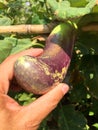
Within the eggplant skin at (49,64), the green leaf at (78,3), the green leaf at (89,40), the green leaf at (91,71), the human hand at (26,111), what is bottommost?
the green leaf at (91,71)

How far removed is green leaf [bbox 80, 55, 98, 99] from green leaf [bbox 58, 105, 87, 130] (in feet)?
0.68

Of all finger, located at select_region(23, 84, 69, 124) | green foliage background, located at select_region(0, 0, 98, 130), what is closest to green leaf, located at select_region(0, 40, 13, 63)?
green foliage background, located at select_region(0, 0, 98, 130)

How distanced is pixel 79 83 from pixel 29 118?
73 centimetres

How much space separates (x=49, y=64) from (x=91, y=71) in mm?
442

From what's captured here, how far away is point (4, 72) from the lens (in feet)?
4.26

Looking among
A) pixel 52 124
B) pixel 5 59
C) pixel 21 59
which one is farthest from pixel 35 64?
pixel 52 124

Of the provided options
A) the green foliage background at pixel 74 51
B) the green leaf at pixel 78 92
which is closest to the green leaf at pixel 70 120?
the green foliage background at pixel 74 51

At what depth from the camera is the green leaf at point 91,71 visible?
5.11ft

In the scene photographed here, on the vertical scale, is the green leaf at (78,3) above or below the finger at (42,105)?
above

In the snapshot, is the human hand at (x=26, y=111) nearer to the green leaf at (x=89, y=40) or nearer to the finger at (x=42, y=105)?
the finger at (x=42, y=105)

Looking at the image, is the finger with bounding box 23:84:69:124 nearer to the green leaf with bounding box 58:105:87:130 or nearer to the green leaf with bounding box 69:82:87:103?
the green leaf with bounding box 58:105:87:130

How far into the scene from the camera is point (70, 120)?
1.75 meters

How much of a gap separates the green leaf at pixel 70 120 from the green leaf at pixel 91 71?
0.21 metres

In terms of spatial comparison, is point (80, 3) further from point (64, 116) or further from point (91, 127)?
point (91, 127)
